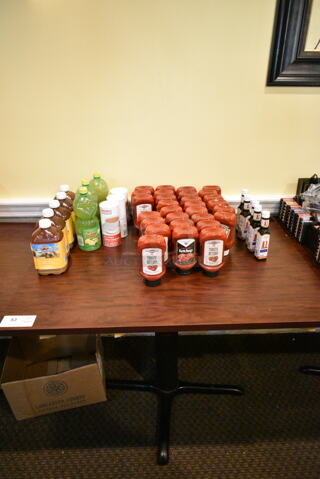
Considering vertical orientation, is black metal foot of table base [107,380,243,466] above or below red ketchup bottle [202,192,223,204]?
below

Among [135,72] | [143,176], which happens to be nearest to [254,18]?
[135,72]

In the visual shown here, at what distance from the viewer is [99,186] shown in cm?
152

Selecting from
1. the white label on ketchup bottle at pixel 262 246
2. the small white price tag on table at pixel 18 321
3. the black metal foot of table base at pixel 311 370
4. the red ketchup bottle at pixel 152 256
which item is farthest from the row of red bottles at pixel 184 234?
the black metal foot of table base at pixel 311 370

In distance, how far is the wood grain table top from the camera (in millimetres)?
998

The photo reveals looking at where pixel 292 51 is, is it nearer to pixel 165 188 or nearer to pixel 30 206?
pixel 165 188

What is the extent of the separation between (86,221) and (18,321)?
459 millimetres

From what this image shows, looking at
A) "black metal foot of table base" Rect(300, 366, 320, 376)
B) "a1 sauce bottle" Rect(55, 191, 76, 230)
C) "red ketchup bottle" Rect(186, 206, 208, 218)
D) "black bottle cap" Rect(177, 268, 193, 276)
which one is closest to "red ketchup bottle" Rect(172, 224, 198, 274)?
"black bottle cap" Rect(177, 268, 193, 276)

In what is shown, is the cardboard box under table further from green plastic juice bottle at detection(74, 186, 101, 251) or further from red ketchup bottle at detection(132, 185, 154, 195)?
red ketchup bottle at detection(132, 185, 154, 195)

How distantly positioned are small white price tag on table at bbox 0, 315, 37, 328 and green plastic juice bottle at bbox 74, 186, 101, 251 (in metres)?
0.40

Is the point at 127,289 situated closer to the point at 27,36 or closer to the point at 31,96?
the point at 31,96

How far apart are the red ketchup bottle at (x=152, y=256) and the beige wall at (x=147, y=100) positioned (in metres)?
0.61

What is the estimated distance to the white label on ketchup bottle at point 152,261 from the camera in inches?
43.2

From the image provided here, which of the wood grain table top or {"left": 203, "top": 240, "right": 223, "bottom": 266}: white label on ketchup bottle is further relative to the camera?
{"left": 203, "top": 240, "right": 223, "bottom": 266}: white label on ketchup bottle

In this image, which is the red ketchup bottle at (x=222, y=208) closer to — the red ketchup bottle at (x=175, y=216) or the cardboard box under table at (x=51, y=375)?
the red ketchup bottle at (x=175, y=216)
